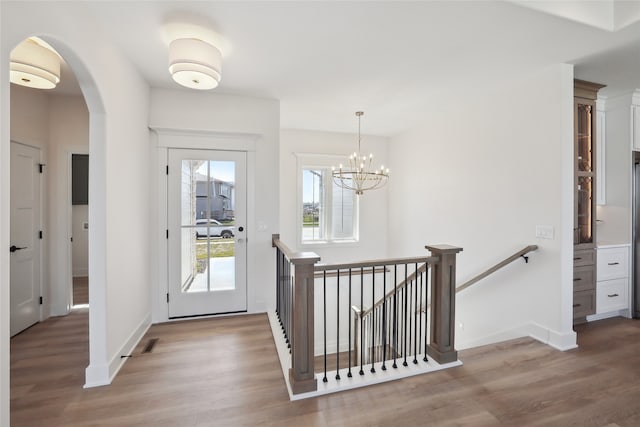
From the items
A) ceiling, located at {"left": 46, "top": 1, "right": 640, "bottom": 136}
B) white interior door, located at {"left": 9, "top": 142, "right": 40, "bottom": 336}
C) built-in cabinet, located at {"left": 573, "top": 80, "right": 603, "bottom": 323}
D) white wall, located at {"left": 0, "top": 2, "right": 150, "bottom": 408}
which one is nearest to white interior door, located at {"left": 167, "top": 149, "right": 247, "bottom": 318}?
white wall, located at {"left": 0, "top": 2, "right": 150, "bottom": 408}

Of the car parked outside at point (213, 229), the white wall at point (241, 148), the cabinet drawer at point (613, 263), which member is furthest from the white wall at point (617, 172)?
the car parked outside at point (213, 229)

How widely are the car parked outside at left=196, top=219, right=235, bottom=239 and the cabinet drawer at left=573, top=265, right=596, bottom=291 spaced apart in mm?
3682

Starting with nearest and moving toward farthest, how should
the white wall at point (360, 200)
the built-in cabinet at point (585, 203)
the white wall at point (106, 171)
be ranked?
1. the white wall at point (106, 171)
2. the built-in cabinet at point (585, 203)
3. the white wall at point (360, 200)

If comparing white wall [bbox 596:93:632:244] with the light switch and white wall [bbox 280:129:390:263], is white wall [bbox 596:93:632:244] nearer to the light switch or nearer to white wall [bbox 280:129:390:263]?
the light switch

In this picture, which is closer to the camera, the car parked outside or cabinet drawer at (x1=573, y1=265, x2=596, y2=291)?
cabinet drawer at (x1=573, y1=265, x2=596, y2=291)

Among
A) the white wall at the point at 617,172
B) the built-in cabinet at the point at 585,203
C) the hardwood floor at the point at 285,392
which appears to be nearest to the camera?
the hardwood floor at the point at 285,392

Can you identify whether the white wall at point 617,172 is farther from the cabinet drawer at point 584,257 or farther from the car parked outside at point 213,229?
the car parked outside at point 213,229

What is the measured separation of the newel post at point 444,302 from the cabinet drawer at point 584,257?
1657 mm

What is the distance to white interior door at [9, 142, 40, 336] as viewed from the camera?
290 cm

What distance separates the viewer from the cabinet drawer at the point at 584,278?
2951mm

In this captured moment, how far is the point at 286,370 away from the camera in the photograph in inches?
86.0

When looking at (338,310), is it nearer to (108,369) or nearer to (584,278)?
(108,369)

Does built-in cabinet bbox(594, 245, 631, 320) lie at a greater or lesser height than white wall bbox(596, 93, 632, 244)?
lesser

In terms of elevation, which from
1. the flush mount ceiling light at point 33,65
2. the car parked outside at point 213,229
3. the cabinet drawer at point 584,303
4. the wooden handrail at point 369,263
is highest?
the flush mount ceiling light at point 33,65
